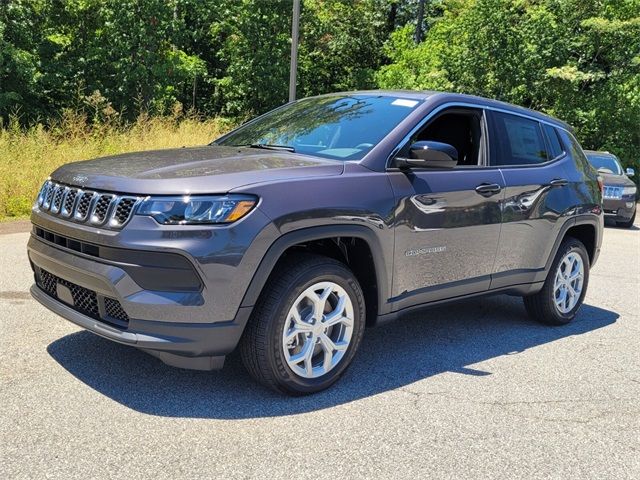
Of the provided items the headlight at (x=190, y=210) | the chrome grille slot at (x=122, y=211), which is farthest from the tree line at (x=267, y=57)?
the headlight at (x=190, y=210)

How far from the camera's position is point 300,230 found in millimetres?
3535

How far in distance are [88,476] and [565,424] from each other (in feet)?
8.26

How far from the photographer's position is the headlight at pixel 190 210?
128 inches

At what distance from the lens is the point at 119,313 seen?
340 cm

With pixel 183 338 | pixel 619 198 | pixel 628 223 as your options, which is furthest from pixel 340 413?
pixel 628 223

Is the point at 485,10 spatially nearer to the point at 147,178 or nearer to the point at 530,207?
the point at 530,207

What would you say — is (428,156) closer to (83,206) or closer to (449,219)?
(449,219)

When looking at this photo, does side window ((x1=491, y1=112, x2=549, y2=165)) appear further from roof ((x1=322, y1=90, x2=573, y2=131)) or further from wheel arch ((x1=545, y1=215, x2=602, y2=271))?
wheel arch ((x1=545, y1=215, x2=602, y2=271))

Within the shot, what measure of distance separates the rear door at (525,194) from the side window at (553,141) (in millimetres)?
14

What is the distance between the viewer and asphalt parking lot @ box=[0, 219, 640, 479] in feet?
9.88

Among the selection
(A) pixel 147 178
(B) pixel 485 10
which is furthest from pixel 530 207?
(B) pixel 485 10

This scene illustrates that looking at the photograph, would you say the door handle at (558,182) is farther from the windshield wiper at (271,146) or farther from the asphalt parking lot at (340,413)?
the windshield wiper at (271,146)

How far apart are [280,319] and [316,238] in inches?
19.2

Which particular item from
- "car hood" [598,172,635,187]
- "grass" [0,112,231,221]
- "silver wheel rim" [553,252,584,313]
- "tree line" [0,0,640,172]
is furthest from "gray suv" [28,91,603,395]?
"tree line" [0,0,640,172]
